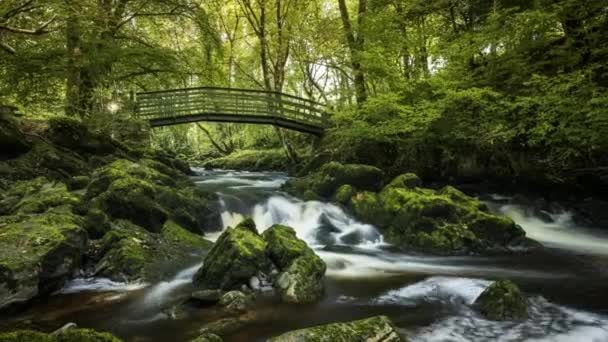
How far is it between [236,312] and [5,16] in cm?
550

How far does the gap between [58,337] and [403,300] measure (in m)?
4.18

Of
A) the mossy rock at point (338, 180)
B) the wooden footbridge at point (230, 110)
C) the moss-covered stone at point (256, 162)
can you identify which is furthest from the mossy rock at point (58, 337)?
the moss-covered stone at point (256, 162)

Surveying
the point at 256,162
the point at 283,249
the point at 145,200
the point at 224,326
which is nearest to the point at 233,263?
the point at 283,249

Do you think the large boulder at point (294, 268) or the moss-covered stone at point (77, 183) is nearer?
the large boulder at point (294, 268)

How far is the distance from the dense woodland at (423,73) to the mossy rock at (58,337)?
5.30m

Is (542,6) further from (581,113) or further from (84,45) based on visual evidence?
Answer: (84,45)

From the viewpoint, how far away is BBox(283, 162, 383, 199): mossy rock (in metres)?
12.1

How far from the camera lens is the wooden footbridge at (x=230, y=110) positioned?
18.0 meters

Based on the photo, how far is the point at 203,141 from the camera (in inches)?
1507

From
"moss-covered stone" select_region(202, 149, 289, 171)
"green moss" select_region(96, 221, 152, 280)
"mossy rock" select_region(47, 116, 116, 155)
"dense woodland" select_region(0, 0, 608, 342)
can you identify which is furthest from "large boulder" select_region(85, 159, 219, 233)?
"moss-covered stone" select_region(202, 149, 289, 171)

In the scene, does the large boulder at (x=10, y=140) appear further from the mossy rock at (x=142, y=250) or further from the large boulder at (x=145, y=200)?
the mossy rock at (x=142, y=250)

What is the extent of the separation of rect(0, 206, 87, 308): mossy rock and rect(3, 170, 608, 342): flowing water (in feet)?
0.76

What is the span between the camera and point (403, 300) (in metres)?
5.71

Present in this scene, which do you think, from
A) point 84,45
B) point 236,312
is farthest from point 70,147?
point 236,312
